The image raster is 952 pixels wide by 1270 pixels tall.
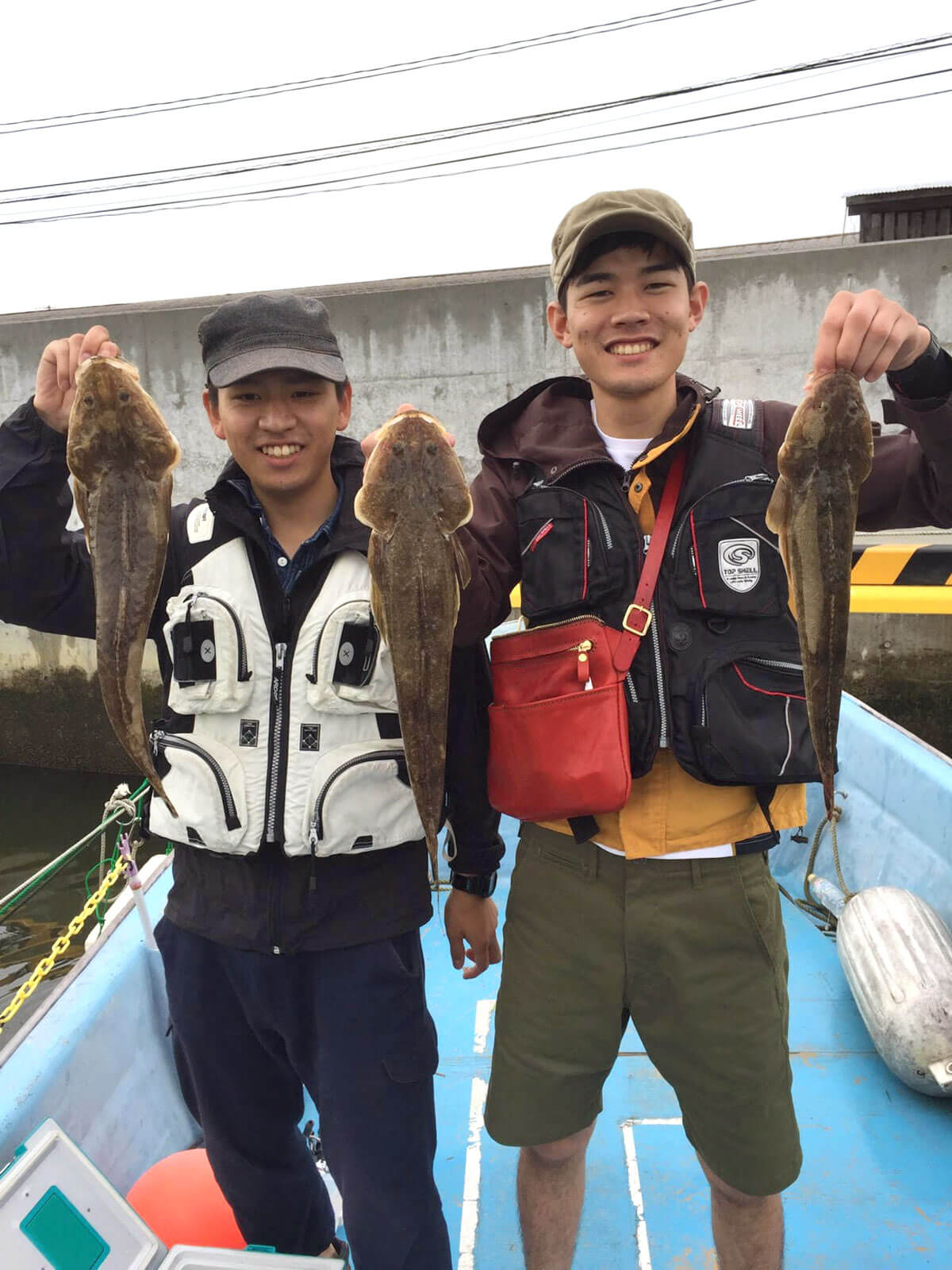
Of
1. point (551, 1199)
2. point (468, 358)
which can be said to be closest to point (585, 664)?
point (551, 1199)

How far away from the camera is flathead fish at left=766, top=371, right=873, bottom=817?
201 centimetres

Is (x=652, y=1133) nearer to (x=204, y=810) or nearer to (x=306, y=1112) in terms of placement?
(x=306, y=1112)

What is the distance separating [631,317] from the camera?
7.73 feet

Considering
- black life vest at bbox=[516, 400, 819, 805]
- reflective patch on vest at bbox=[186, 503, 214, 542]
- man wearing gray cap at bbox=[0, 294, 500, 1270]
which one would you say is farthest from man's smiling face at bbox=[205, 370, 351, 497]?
black life vest at bbox=[516, 400, 819, 805]

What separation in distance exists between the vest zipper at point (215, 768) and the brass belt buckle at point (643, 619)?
129 cm

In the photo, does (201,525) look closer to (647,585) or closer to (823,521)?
(647,585)

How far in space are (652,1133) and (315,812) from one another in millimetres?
2684

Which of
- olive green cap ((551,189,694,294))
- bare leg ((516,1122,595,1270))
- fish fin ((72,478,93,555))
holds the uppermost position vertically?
olive green cap ((551,189,694,294))

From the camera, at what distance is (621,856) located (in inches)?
98.7

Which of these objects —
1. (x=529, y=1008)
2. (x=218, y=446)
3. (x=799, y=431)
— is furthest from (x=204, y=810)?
(x=218, y=446)

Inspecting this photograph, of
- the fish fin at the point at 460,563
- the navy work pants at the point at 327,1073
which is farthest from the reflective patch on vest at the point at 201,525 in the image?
the navy work pants at the point at 327,1073

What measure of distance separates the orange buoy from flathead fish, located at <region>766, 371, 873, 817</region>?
8.82 feet

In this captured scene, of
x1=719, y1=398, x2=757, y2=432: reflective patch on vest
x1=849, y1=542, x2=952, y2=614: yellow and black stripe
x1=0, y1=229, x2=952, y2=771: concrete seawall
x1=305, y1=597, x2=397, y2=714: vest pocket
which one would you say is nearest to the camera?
x1=305, y1=597, x2=397, y2=714: vest pocket

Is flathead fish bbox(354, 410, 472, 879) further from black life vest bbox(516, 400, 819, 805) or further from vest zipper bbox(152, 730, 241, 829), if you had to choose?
vest zipper bbox(152, 730, 241, 829)
